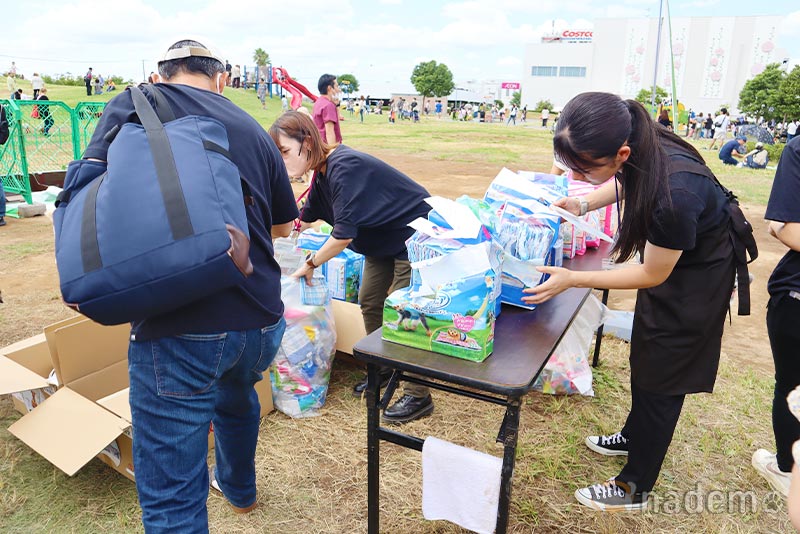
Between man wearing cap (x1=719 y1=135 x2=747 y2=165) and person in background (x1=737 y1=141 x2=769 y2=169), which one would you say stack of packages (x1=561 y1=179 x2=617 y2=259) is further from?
man wearing cap (x1=719 y1=135 x2=747 y2=165)

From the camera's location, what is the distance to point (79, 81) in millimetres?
34219

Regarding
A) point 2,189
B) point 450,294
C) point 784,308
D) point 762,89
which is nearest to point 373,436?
point 450,294

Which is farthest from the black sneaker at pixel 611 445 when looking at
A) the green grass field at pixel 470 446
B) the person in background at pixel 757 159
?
the person in background at pixel 757 159

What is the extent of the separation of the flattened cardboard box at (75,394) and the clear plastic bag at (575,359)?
1.56 metres

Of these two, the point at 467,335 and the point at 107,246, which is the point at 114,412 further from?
the point at 467,335

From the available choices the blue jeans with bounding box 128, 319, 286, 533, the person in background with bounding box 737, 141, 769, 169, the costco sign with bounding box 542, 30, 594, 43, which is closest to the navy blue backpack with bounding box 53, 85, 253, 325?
the blue jeans with bounding box 128, 319, 286, 533

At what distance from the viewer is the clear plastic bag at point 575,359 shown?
2.79m

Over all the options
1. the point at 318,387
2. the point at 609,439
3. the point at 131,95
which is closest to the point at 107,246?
the point at 131,95

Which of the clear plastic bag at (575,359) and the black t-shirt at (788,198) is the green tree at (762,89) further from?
the black t-shirt at (788,198)

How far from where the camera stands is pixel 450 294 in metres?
1.43

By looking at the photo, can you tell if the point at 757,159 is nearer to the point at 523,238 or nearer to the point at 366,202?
the point at 366,202

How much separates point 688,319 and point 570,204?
0.65 metres

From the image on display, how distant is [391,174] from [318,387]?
3.72 ft

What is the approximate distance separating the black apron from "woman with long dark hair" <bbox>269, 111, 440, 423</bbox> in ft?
3.66
